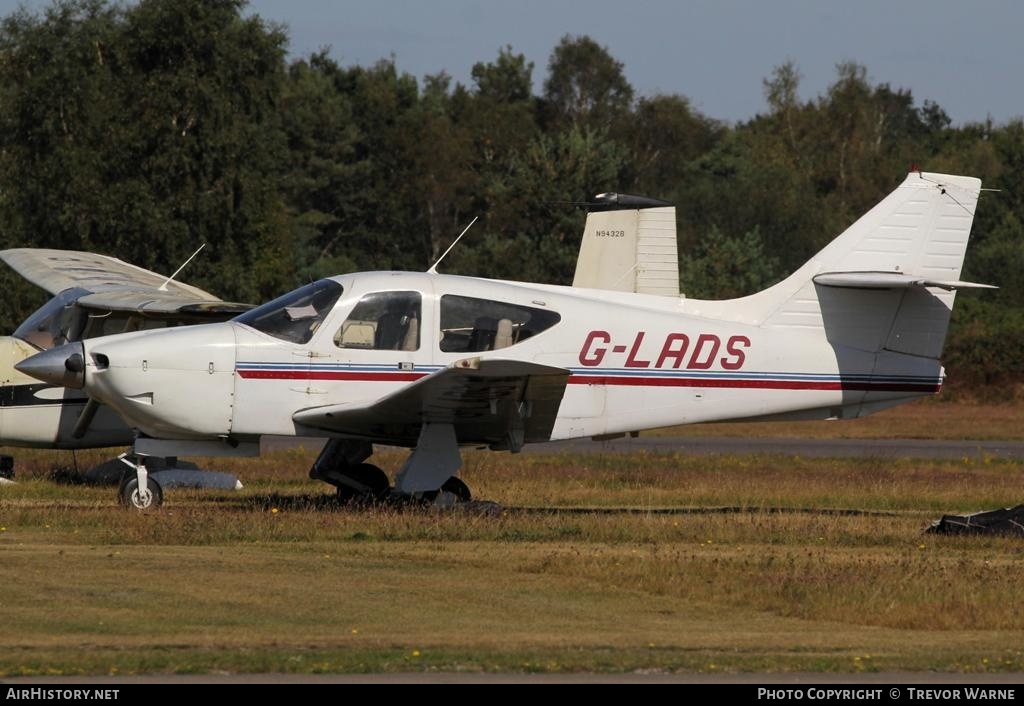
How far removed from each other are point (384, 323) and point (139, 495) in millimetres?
2636

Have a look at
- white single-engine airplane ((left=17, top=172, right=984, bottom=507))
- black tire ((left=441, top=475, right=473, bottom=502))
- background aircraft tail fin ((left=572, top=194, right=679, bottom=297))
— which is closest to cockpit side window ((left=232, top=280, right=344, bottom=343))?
white single-engine airplane ((left=17, top=172, right=984, bottom=507))

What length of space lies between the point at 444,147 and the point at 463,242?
15.2ft

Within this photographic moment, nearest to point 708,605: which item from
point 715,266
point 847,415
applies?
point 847,415

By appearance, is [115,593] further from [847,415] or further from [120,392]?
[847,415]

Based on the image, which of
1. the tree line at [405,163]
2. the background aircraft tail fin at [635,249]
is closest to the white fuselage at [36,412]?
the background aircraft tail fin at [635,249]

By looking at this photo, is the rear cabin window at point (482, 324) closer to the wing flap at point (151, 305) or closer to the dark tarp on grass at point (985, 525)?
the wing flap at point (151, 305)

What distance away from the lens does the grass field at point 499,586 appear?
7.82m

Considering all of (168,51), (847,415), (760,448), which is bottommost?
(760,448)

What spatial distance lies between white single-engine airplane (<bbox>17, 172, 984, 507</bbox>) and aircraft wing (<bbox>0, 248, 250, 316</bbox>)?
2811 mm

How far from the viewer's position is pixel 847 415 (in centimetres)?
1492

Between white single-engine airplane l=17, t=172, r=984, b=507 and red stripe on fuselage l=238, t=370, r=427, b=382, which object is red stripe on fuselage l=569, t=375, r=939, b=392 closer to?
white single-engine airplane l=17, t=172, r=984, b=507

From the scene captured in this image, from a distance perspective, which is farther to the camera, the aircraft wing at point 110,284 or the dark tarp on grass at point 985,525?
the aircraft wing at point 110,284

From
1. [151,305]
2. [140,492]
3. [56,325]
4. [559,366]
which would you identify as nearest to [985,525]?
[559,366]

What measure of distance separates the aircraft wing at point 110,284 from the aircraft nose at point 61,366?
3.00m
